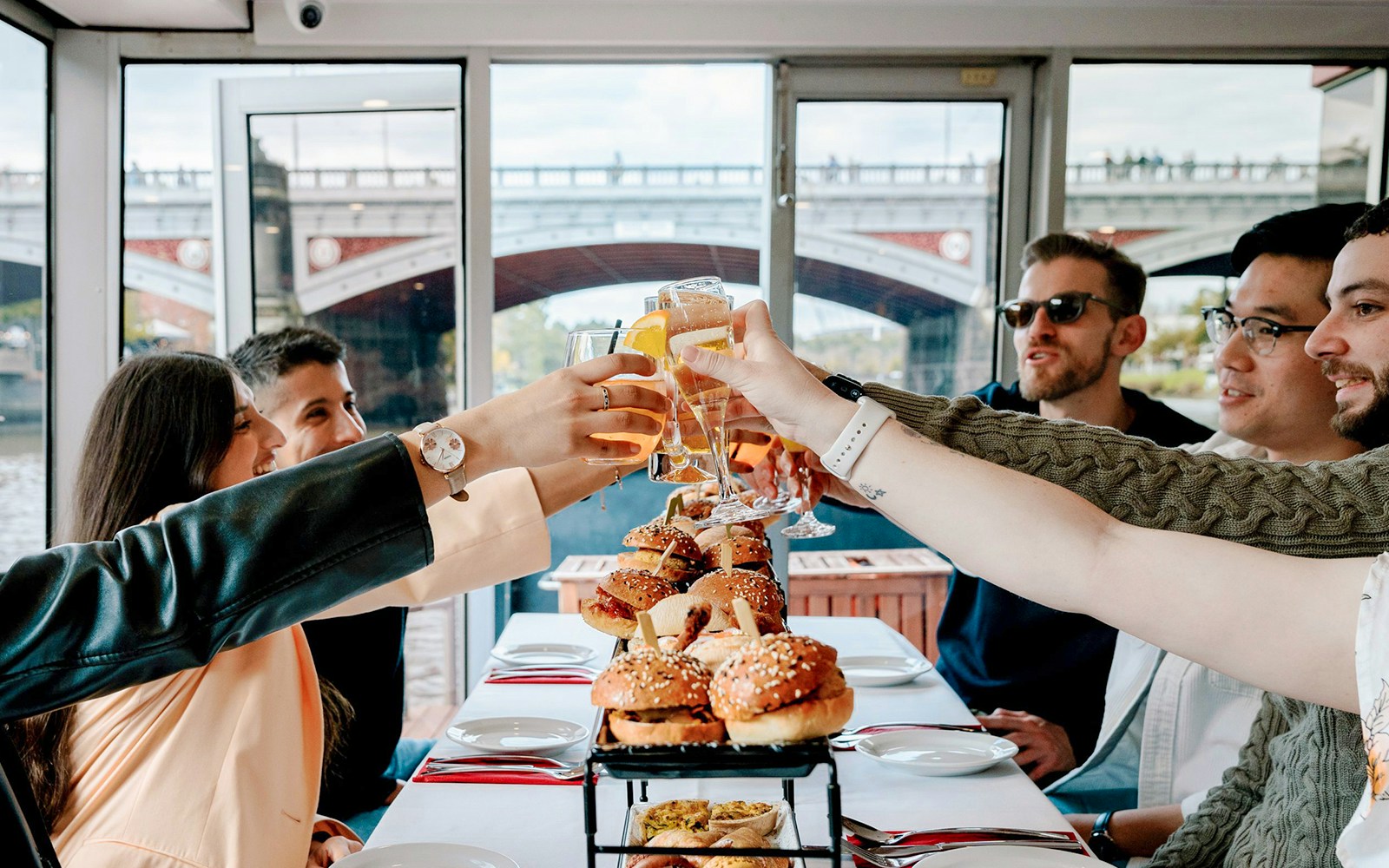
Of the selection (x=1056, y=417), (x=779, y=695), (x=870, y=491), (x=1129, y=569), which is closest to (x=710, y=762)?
(x=779, y=695)

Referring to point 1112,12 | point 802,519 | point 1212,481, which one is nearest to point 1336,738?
point 1212,481

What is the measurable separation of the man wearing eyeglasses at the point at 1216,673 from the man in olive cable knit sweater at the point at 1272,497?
0.44 meters

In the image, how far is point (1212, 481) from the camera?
1.46 meters

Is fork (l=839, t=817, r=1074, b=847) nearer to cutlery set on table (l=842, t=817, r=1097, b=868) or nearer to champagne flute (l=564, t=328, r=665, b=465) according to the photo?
cutlery set on table (l=842, t=817, r=1097, b=868)

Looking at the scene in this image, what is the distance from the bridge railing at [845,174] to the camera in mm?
4445

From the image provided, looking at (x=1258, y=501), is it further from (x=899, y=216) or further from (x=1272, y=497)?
(x=899, y=216)

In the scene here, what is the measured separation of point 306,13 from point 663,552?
323 cm

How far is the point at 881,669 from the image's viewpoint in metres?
2.52

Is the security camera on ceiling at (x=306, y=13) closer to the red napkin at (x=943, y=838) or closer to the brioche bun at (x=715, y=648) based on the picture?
the brioche bun at (x=715, y=648)

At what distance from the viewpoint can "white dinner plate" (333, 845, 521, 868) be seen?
135cm

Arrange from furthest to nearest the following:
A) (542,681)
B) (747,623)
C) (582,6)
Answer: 1. (582,6)
2. (542,681)
3. (747,623)

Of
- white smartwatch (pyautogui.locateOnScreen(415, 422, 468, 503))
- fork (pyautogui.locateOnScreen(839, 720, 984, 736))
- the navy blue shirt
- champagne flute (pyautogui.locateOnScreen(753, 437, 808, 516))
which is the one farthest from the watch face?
the navy blue shirt

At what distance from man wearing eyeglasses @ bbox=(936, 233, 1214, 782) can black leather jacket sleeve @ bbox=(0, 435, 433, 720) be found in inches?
81.5

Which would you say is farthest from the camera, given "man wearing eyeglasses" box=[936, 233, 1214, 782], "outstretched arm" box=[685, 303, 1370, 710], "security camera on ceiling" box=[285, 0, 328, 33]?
"security camera on ceiling" box=[285, 0, 328, 33]
